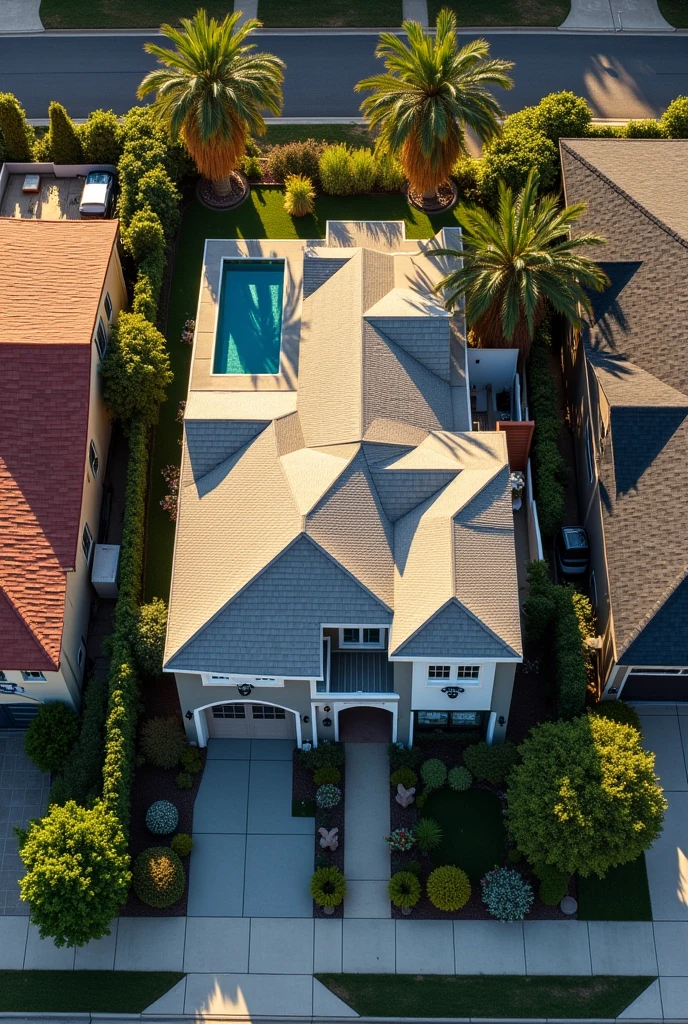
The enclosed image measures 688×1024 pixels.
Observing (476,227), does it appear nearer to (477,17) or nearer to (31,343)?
(31,343)

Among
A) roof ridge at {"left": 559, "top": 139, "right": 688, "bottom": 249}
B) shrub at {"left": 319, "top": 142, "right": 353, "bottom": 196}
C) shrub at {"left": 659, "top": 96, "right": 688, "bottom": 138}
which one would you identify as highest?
shrub at {"left": 659, "top": 96, "right": 688, "bottom": 138}

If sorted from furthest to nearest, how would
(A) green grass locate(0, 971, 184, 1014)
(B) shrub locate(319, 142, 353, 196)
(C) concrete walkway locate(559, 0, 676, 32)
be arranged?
(C) concrete walkway locate(559, 0, 676, 32) → (B) shrub locate(319, 142, 353, 196) → (A) green grass locate(0, 971, 184, 1014)

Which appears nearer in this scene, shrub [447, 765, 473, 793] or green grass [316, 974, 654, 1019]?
green grass [316, 974, 654, 1019]

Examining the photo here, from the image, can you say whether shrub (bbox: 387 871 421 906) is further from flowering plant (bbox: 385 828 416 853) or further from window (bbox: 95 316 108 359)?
window (bbox: 95 316 108 359)

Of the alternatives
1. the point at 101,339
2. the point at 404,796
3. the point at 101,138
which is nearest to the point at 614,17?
the point at 101,138

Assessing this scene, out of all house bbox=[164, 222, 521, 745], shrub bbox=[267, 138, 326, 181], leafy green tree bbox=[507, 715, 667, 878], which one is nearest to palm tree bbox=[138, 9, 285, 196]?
shrub bbox=[267, 138, 326, 181]

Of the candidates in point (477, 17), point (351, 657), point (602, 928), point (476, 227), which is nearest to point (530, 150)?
point (476, 227)

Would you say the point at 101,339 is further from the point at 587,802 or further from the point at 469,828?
the point at 587,802

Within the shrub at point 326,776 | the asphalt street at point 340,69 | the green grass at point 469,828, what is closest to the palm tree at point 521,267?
the asphalt street at point 340,69
